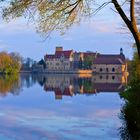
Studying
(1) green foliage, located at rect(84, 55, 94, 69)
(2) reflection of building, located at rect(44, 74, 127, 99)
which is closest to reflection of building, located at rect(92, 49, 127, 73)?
(1) green foliage, located at rect(84, 55, 94, 69)

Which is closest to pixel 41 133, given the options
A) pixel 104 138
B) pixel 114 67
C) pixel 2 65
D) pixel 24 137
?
pixel 24 137

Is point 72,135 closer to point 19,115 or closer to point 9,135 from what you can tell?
point 9,135

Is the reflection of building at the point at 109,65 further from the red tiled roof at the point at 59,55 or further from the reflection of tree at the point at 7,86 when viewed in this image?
the reflection of tree at the point at 7,86

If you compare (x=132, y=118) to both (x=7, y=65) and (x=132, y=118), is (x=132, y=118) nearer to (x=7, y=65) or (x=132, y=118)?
(x=132, y=118)

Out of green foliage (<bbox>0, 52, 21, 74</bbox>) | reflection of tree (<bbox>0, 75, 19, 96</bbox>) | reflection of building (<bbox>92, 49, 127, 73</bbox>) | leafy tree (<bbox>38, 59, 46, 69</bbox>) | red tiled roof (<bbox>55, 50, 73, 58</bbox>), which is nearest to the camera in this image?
reflection of tree (<bbox>0, 75, 19, 96</bbox>)

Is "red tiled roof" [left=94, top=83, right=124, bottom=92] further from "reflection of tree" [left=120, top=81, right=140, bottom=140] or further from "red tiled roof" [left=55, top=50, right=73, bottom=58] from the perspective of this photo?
"red tiled roof" [left=55, top=50, right=73, bottom=58]

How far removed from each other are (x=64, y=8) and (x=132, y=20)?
162 centimetres

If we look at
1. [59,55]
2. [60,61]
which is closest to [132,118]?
[60,61]

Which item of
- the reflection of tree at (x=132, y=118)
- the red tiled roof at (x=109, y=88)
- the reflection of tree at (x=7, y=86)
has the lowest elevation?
the red tiled roof at (x=109, y=88)

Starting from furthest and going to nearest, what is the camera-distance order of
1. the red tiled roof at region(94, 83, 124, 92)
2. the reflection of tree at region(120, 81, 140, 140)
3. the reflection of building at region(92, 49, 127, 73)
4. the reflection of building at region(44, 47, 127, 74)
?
the reflection of building at region(44, 47, 127, 74)
the reflection of building at region(92, 49, 127, 73)
the red tiled roof at region(94, 83, 124, 92)
the reflection of tree at region(120, 81, 140, 140)

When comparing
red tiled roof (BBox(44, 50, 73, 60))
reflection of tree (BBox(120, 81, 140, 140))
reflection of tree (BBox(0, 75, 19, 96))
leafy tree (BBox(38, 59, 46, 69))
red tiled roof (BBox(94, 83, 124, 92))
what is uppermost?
red tiled roof (BBox(44, 50, 73, 60))

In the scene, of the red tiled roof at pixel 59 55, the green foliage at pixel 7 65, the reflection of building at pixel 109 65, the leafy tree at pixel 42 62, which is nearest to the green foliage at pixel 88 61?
the reflection of building at pixel 109 65

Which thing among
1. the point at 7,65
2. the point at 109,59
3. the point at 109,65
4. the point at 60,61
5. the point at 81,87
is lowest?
the point at 81,87

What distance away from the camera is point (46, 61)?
170 meters
